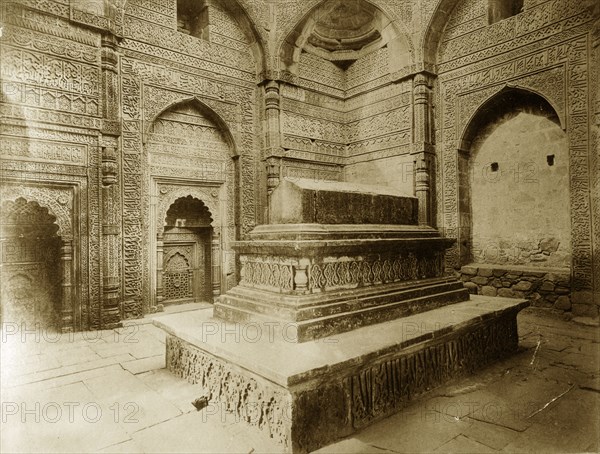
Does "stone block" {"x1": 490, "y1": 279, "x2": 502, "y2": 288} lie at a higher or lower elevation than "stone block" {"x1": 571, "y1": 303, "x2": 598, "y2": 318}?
higher

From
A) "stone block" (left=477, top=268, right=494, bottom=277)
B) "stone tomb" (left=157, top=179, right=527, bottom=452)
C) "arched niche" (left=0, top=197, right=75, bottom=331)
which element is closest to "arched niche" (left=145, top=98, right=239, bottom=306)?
"arched niche" (left=0, top=197, right=75, bottom=331)

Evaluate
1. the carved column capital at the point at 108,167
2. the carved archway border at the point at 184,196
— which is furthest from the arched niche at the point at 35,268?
the carved archway border at the point at 184,196

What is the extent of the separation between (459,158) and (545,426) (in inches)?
195

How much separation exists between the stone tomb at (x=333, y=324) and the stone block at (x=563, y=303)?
194 cm

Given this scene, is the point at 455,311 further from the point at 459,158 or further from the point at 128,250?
the point at 128,250

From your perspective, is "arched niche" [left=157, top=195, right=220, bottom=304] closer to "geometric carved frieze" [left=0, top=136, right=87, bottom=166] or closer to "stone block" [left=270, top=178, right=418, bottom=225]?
"geometric carved frieze" [left=0, top=136, right=87, bottom=166]

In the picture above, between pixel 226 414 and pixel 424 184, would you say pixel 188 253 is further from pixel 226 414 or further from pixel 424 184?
pixel 226 414

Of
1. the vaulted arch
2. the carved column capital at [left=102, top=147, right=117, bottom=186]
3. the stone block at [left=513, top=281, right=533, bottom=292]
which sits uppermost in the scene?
the vaulted arch

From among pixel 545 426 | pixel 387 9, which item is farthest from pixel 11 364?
pixel 387 9

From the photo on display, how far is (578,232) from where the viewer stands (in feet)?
16.8

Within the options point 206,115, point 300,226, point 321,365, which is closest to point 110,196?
point 206,115

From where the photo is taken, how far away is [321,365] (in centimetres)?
213

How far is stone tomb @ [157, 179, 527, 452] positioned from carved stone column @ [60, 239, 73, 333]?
2.32 metres

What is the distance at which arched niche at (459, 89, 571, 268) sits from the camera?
560cm
